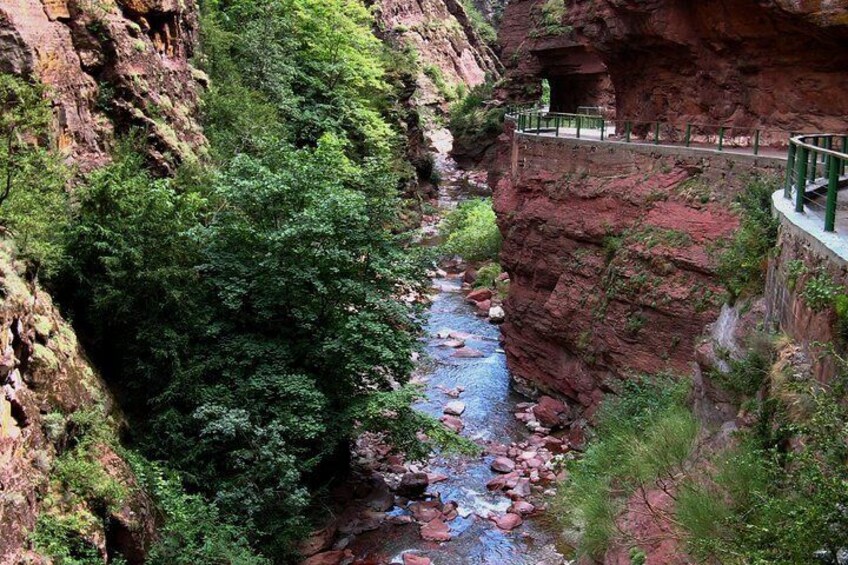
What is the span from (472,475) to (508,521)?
7.21 ft

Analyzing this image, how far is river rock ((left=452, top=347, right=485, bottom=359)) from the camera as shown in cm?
2315

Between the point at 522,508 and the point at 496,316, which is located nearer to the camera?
the point at 522,508

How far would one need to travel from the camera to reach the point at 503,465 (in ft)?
54.0

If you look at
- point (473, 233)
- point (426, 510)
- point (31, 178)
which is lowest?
point (426, 510)

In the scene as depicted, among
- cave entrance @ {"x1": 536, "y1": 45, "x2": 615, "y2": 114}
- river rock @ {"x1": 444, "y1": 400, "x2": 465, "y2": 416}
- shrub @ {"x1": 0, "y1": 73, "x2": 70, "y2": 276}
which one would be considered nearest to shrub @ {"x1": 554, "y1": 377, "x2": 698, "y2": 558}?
river rock @ {"x1": 444, "y1": 400, "x2": 465, "y2": 416}

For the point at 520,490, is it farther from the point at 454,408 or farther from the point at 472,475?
the point at 454,408

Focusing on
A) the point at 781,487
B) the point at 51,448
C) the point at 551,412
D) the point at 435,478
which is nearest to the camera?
the point at 781,487

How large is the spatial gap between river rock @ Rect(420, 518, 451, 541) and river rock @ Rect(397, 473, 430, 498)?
110cm

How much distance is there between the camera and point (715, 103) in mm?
20156

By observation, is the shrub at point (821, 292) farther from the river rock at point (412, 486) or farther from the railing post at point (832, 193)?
the river rock at point (412, 486)

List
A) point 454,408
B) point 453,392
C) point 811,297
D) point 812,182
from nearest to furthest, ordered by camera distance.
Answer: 1. point 811,297
2. point 812,182
3. point 454,408
4. point 453,392

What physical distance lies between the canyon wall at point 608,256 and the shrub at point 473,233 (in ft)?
37.4

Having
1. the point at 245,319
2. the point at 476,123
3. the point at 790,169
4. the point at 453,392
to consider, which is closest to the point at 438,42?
the point at 476,123

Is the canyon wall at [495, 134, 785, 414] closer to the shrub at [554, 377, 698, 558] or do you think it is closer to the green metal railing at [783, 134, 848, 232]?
the shrub at [554, 377, 698, 558]
